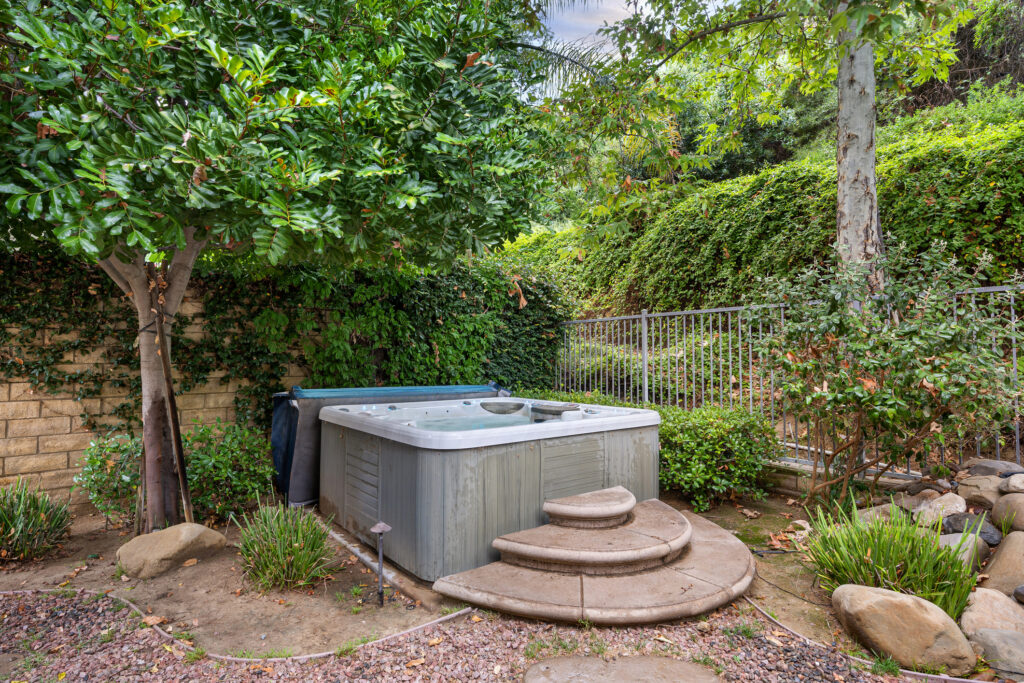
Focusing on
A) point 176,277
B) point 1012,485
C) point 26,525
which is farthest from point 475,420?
point 1012,485

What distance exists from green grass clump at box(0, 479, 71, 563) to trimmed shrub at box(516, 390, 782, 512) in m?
3.91

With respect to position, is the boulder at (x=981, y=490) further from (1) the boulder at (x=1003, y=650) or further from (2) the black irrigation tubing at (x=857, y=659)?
(2) the black irrigation tubing at (x=857, y=659)

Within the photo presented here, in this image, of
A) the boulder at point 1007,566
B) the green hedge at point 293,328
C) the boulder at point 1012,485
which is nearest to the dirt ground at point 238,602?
the green hedge at point 293,328

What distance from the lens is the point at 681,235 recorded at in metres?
6.96

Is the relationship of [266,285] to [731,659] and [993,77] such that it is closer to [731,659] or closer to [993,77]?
[731,659]

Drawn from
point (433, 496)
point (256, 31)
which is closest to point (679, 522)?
point (433, 496)

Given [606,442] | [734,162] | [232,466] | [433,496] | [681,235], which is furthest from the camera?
[734,162]

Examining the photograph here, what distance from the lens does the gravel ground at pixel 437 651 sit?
1.92m

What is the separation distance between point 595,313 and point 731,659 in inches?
253

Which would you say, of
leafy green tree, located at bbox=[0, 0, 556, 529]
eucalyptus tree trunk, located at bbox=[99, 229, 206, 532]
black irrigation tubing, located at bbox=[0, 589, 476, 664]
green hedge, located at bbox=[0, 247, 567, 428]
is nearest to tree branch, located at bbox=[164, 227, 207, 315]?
eucalyptus tree trunk, located at bbox=[99, 229, 206, 532]

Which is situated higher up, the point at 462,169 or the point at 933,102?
the point at 933,102

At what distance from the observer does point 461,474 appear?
262cm

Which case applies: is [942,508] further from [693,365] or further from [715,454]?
[693,365]

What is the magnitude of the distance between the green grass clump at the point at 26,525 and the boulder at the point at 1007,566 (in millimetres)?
4910
